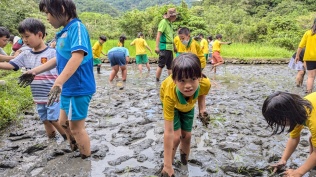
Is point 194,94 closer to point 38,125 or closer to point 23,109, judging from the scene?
point 38,125

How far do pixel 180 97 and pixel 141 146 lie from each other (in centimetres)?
148

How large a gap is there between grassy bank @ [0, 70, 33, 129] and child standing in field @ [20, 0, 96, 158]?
6.22 ft

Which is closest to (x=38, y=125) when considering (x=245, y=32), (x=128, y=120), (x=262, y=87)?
(x=128, y=120)

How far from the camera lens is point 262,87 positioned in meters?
7.95

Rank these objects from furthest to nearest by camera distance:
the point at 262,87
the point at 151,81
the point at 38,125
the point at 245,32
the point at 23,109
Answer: the point at 245,32 → the point at 151,81 → the point at 262,87 → the point at 23,109 → the point at 38,125

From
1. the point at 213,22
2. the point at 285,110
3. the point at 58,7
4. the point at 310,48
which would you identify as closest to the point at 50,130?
the point at 58,7

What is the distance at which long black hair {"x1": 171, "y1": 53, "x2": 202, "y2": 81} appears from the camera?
93.3 inches

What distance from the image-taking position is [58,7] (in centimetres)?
283

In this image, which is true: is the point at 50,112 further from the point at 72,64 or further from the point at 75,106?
the point at 72,64

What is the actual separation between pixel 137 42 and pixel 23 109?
592 centimetres

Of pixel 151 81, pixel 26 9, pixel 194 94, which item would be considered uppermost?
pixel 26 9

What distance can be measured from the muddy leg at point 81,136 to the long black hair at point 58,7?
1.17 m

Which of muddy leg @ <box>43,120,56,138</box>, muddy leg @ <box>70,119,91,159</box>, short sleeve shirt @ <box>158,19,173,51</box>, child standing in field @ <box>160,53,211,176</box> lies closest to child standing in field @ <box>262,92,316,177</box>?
child standing in field @ <box>160,53,211,176</box>

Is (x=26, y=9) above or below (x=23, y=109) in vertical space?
above
